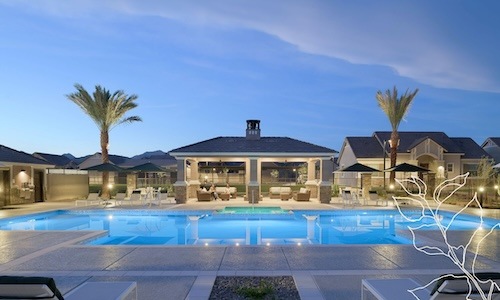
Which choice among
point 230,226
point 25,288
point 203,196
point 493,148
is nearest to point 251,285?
point 25,288

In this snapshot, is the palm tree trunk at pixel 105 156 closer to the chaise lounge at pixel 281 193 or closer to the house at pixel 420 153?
the chaise lounge at pixel 281 193

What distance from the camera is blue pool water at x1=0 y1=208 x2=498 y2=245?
40.5 ft

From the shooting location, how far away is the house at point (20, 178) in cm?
2006

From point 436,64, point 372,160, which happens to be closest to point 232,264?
point 436,64

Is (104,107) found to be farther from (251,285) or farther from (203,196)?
(251,285)

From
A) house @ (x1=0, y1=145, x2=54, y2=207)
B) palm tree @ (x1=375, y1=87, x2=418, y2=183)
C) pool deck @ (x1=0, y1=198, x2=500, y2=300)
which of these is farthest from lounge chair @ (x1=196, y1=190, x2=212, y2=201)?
palm tree @ (x1=375, y1=87, x2=418, y2=183)

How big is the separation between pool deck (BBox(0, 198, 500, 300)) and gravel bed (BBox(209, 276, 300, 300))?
0.13 meters

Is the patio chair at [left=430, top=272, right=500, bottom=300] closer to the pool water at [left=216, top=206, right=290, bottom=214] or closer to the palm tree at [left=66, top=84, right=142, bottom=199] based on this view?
the pool water at [left=216, top=206, right=290, bottom=214]

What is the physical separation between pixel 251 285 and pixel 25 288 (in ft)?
11.7

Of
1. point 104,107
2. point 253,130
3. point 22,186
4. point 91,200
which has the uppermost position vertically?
point 104,107

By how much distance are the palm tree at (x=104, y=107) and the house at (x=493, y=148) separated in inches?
1539

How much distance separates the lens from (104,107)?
75.5 feet

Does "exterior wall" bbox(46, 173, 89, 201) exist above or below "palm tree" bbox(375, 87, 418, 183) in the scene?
below

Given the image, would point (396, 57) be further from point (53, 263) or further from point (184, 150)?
point (53, 263)
